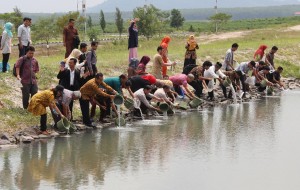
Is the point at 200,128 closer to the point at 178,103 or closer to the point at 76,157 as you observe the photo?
the point at 178,103

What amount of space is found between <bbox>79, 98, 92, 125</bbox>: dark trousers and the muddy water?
1.12ft

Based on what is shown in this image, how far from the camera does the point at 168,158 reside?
12.7 meters

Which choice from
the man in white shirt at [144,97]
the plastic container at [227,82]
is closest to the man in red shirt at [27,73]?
the man in white shirt at [144,97]

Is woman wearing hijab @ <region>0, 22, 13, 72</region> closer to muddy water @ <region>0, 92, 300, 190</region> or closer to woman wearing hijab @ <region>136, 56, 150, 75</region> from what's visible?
woman wearing hijab @ <region>136, 56, 150, 75</region>

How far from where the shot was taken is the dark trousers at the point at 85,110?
15234 mm

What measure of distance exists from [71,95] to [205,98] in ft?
22.0

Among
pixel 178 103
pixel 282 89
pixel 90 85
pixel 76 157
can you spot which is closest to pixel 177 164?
pixel 76 157

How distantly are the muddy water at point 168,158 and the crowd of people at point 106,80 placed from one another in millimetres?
707

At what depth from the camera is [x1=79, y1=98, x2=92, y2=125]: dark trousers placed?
15234 mm

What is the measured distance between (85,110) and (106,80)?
→ 1.25m

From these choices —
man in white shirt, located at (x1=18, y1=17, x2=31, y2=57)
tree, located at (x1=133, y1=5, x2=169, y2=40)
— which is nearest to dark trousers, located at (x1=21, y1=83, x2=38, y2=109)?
man in white shirt, located at (x1=18, y1=17, x2=31, y2=57)

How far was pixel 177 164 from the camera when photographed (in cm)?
1216

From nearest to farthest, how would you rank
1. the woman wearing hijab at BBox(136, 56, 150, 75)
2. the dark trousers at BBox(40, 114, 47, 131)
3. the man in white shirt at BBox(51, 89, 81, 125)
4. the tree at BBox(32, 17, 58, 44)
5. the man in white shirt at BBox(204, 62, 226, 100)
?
the dark trousers at BBox(40, 114, 47, 131) < the man in white shirt at BBox(51, 89, 81, 125) < the woman wearing hijab at BBox(136, 56, 150, 75) < the man in white shirt at BBox(204, 62, 226, 100) < the tree at BBox(32, 17, 58, 44)

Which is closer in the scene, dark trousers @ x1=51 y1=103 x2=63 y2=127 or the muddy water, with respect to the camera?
the muddy water
